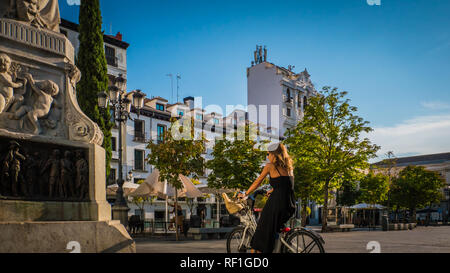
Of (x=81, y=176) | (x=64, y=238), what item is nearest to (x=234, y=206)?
(x=81, y=176)

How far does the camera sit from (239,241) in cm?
654

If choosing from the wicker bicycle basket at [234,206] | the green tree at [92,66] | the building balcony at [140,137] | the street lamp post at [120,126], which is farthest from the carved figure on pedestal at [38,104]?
the building balcony at [140,137]

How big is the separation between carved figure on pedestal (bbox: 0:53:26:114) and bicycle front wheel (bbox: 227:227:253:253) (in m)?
3.86

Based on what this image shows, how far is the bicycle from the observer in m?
5.12

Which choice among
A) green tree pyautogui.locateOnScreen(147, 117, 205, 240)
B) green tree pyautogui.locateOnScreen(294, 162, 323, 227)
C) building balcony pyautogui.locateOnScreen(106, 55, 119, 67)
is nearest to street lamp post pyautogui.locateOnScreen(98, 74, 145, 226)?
green tree pyautogui.locateOnScreen(147, 117, 205, 240)

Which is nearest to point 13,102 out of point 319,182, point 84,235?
point 84,235

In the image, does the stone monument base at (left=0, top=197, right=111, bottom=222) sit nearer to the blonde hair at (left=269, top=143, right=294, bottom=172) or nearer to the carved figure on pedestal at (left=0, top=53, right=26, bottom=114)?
the carved figure on pedestal at (left=0, top=53, right=26, bottom=114)

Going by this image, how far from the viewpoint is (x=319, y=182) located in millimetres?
25156

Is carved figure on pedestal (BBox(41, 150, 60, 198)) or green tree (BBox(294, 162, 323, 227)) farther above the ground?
carved figure on pedestal (BBox(41, 150, 60, 198))

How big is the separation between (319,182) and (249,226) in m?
19.6

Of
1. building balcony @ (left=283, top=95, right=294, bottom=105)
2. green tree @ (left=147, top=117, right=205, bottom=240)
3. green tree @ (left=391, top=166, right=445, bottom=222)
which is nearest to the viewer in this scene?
green tree @ (left=147, top=117, right=205, bottom=240)

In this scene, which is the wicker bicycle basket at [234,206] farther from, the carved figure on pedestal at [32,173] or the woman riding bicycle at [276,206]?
the carved figure on pedestal at [32,173]

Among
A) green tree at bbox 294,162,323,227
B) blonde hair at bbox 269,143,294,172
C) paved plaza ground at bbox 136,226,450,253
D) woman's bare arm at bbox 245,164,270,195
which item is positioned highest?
blonde hair at bbox 269,143,294,172

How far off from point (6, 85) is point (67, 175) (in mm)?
1538
